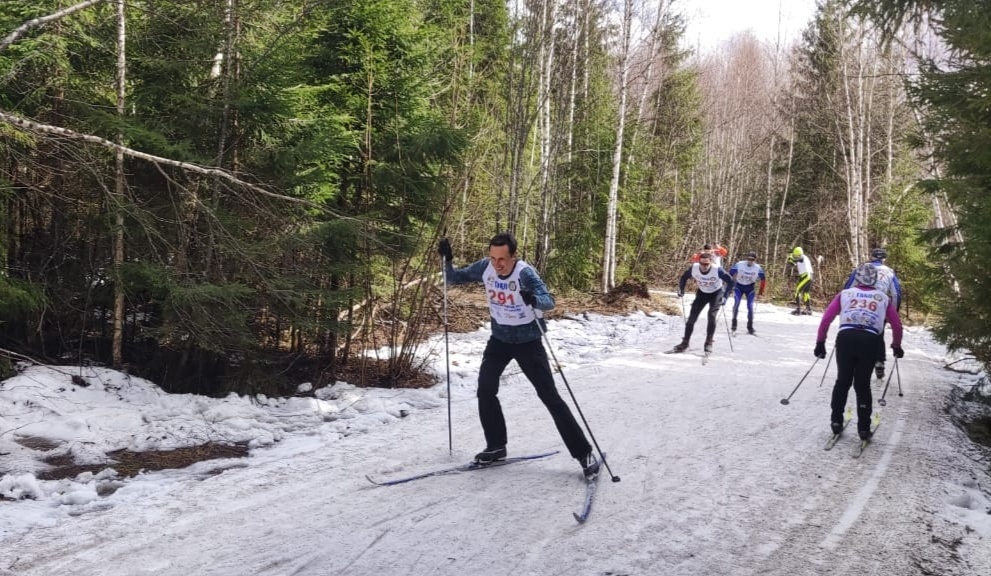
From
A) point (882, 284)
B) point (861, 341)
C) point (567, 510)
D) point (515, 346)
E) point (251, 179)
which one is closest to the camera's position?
point (567, 510)

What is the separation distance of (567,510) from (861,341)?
4.23m

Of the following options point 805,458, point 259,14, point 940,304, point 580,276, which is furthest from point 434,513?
point 580,276

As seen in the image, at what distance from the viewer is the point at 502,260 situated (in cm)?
568

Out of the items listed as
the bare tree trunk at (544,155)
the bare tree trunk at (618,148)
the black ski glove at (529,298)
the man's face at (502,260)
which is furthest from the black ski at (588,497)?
the bare tree trunk at (618,148)

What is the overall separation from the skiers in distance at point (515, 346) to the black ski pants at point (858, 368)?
11.1ft

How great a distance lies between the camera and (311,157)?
809 centimetres

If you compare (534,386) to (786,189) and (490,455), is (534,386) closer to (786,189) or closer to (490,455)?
(490,455)

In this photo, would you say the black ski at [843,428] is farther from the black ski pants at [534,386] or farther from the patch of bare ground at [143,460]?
the patch of bare ground at [143,460]

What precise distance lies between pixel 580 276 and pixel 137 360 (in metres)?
15.7

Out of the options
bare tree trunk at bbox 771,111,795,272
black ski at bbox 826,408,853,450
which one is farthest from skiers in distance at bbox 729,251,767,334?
bare tree trunk at bbox 771,111,795,272

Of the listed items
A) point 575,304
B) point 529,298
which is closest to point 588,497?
point 529,298

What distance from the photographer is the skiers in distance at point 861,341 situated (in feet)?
22.5

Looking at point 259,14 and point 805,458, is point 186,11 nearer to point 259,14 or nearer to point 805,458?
point 259,14

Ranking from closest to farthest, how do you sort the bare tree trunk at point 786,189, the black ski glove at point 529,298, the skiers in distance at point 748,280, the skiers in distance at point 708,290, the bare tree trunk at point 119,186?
1. the black ski glove at point 529,298
2. the bare tree trunk at point 119,186
3. the skiers in distance at point 708,290
4. the skiers in distance at point 748,280
5. the bare tree trunk at point 786,189
